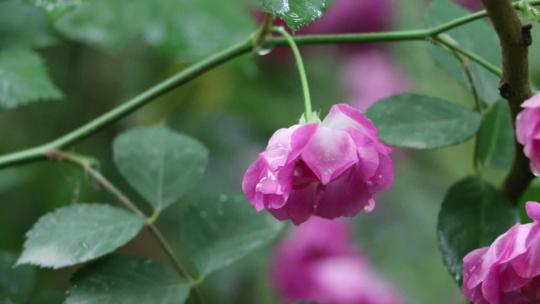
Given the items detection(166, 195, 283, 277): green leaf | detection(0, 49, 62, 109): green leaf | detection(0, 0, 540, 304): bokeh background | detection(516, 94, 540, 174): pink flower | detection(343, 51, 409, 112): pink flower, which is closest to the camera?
detection(516, 94, 540, 174): pink flower

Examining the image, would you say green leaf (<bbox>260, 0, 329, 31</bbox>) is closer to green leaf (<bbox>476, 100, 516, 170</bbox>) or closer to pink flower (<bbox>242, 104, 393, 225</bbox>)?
pink flower (<bbox>242, 104, 393, 225</bbox>)

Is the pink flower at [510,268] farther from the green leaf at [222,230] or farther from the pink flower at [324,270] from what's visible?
the pink flower at [324,270]

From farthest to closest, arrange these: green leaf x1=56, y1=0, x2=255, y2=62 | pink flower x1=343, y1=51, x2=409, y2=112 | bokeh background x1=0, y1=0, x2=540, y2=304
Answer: pink flower x1=343, y1=51, x2=409, y2=112, bokeh background x1=0, y1=0, x2=540, y2=304, green leaf x1=56, y1=0, x2=255, y2=62

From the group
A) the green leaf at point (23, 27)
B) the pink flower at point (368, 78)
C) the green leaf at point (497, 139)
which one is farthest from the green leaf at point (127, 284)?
the pink flower at point (368, 78)

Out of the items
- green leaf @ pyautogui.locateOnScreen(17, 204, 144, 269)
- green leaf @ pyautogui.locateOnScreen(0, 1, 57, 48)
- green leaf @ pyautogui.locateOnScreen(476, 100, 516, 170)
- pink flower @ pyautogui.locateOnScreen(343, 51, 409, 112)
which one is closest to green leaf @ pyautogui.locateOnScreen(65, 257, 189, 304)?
green leaf @ pyautogui.locateOnScreen(17, 204, 144, 269)

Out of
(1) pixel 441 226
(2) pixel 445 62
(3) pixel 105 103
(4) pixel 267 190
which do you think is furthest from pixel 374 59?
(4) pixel 267 190

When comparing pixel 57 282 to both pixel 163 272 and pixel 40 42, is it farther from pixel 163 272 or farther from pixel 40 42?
pixel 163 272

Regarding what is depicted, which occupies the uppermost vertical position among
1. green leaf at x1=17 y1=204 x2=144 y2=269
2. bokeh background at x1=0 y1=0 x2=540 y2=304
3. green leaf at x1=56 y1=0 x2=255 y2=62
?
green leaf at x1=17 y1=204 x2=144 y2=269
